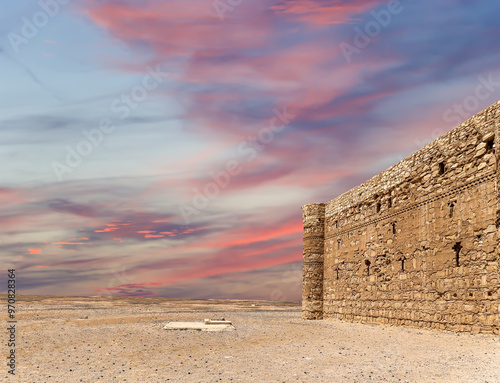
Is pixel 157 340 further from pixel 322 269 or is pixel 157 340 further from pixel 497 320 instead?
pixel 322 269

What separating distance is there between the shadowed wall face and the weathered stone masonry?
4.06 ft

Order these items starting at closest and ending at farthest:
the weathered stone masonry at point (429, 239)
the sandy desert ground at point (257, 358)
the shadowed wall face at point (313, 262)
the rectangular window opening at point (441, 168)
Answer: the sandy desert ground at point (257, 358)
the weathered stone masonry at point (429, 239)
the rectangular window opening at point (441, 168)
the shadowed wall face at point (313, 262)

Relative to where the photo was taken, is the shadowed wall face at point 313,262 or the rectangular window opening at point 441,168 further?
the shadowed wall face at point 313,262

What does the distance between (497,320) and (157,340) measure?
9.62 meters

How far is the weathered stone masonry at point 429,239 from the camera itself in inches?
558

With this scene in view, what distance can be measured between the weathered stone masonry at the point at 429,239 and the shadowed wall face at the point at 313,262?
124 cm

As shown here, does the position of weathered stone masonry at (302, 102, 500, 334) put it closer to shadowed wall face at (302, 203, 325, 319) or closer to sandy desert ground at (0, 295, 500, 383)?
shadowed wall face at (302, 203, 325, 319)

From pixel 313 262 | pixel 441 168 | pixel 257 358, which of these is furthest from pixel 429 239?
pixel 313 262

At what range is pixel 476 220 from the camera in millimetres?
14570

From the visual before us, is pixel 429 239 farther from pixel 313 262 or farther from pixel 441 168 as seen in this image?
pixel 313 262

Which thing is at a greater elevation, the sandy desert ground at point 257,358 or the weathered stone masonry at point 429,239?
the weathered stone masonry at point 429,239

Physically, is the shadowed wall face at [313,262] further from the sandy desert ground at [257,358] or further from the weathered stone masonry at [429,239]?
the sandy desert ground at [257,358]

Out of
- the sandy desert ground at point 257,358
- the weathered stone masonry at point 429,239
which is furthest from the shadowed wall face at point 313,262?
the sandy desert ground at point 257,358

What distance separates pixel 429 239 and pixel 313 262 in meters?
11.2
